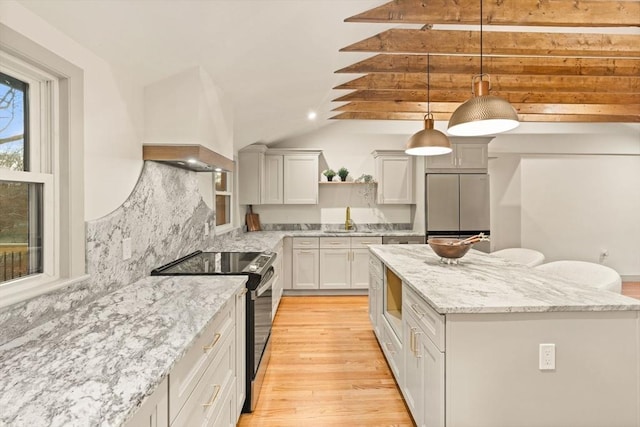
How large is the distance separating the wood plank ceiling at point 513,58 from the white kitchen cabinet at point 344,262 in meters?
1.89

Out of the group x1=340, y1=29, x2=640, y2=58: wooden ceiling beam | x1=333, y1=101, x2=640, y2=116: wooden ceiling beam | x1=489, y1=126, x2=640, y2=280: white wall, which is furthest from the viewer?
x1=489, y1=126, x2=640, y2=280: white wall

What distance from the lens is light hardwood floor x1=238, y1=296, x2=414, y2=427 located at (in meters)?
2.05

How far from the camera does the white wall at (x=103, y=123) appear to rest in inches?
53.2

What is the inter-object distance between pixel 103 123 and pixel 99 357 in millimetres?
1235

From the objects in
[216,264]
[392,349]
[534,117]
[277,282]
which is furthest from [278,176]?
[534,117]

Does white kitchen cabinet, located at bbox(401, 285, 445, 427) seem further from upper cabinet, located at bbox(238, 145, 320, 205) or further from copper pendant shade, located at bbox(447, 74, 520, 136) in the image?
upper cabinet, located at bbox(238, 145, 320, 205)

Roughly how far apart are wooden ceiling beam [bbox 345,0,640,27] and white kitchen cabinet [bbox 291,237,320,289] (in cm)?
309

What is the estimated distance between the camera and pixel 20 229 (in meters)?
1.27

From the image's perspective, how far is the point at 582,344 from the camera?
1479 mm

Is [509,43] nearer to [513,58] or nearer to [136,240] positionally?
[513,58]

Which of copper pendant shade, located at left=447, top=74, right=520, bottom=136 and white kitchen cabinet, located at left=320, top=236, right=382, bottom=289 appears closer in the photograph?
copper pendant shade, located at left=447, top=74, right=520, bottom=136

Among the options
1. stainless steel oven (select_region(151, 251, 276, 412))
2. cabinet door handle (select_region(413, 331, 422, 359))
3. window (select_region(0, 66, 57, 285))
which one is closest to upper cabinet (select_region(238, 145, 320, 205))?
stainless steel oven (select_region(151, 251, 276, 412))

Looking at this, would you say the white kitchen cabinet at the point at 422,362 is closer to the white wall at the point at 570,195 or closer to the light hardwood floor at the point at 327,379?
the light hardwood floor at the point at 327,379

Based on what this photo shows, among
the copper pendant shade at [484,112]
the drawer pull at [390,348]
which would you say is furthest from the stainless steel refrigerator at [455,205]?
the copper pendant shade at [484,112]
